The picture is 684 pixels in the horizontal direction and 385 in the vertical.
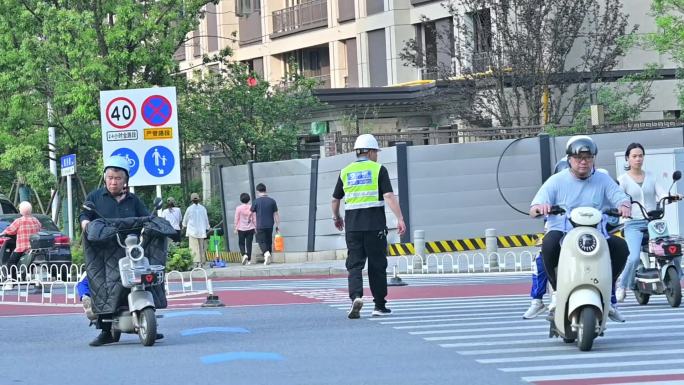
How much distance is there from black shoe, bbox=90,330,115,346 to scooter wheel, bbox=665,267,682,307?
6108 millimetres

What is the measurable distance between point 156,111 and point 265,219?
8.38 metres

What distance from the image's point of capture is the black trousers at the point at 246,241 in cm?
3256

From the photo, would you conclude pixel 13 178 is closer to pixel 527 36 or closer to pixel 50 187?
pixel 50 187

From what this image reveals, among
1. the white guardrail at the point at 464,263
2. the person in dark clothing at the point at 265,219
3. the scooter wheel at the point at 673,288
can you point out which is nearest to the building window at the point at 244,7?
the person in dark clothing at the point at 265,219

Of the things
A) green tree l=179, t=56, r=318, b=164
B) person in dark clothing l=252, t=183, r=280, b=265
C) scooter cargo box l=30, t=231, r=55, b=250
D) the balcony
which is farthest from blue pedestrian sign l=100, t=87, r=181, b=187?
the balcony

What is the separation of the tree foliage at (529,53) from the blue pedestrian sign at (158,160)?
15.7m

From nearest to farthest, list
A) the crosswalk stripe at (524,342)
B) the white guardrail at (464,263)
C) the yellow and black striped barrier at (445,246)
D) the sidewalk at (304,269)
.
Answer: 1. the crosswalk stripe at (524,342)
2. the white guardrail at (464,263)
3. the sidewalk at (304,269)
4. the yellow and black striped barrier at (445,246)

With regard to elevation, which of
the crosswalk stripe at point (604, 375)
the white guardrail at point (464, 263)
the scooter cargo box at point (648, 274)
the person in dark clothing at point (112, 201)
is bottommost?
the crosswalk stripe at point (604, 375)

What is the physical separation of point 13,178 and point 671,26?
25228mm

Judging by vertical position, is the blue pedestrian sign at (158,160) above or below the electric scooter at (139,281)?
above

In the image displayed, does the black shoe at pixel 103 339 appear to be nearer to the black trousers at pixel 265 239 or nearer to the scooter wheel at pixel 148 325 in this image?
the scooter wheel at pixel 148 325

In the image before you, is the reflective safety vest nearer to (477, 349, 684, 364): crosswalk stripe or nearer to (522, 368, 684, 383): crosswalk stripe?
(477, 349, 684, 364): crosswalk stripe

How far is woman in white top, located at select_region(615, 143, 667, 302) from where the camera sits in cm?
1580

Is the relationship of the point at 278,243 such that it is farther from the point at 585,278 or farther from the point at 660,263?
the point at 585,278
